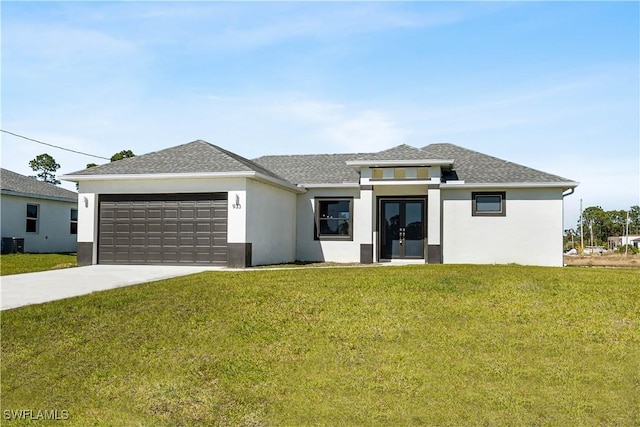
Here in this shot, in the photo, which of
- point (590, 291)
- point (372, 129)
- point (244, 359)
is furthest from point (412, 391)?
point (372, 129)

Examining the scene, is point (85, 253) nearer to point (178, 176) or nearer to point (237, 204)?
point (178, 176)

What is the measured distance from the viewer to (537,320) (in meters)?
8.05

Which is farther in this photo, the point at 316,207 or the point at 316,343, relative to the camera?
the point at 316,207

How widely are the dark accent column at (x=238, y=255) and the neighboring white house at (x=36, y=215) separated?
12.8m

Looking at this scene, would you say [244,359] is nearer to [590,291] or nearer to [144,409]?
[144,409]

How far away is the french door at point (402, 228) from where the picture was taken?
1897cm

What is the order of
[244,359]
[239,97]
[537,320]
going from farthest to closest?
[239,97], [537,320], [244,359]

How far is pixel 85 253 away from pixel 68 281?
525cm

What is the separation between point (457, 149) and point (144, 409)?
1867 cm

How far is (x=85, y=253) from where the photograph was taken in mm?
16578

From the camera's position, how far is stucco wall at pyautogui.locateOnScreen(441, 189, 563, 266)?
58.0 ft

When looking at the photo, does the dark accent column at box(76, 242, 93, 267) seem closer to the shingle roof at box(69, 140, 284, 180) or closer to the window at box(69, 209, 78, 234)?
the shingle roof at box(69, 140, 284, 180)

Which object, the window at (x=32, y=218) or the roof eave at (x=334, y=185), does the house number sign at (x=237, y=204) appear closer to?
the roof eave at (x=334, y=185)
